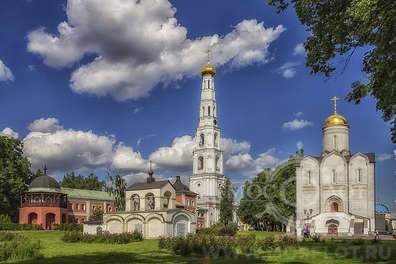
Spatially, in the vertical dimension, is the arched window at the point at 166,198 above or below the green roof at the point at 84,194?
above

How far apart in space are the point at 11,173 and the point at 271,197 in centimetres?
3344

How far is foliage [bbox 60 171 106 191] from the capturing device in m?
93.4

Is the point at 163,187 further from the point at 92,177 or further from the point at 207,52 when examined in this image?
the point at 92,177

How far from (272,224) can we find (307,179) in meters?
18.8

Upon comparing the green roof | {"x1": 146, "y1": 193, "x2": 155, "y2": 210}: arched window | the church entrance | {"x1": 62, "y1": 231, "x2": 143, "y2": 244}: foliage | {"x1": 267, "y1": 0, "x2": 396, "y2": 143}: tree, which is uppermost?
{"x1": 267, "y1": 0, "x2": 396, "y2": 143}: tree

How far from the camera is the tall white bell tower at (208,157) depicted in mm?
77562

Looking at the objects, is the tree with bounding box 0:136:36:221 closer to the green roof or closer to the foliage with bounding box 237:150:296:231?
the green roof

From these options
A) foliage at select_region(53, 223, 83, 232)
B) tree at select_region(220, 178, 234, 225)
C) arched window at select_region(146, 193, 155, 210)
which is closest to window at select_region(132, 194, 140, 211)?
arched window at select_region(146, 193, 155, 210)

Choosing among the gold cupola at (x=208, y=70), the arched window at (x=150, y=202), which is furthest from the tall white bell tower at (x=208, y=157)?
the arched window at (x=150, y=202)

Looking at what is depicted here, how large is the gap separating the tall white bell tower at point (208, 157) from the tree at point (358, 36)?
63357mm

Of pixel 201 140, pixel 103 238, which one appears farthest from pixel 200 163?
pixel 103 238

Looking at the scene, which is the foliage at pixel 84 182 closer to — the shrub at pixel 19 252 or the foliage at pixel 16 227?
the foliage at pixel 16 227

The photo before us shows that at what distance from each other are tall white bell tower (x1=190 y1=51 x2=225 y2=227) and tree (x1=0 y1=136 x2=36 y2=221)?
33.2 meters

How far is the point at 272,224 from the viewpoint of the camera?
6041 centimetres
